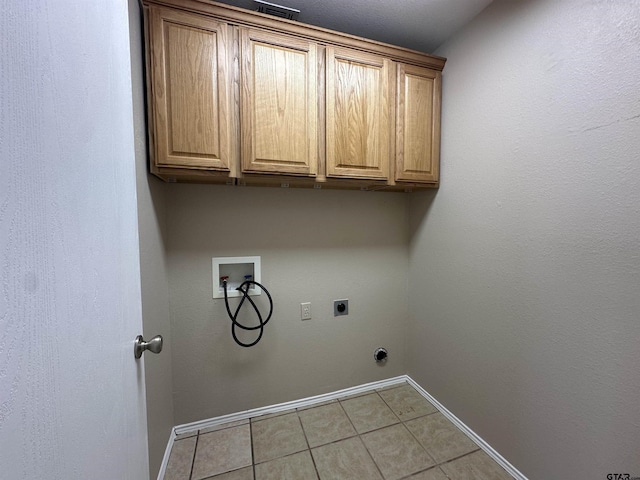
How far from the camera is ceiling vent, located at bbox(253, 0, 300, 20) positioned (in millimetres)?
1313

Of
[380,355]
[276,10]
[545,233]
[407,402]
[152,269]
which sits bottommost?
[407,402]

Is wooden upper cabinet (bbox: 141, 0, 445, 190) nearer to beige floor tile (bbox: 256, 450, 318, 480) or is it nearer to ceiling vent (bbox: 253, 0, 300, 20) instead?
ceiling vent (bbox: 253, 0, 300, 20)

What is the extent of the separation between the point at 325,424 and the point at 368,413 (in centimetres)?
32

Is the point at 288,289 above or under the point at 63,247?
under

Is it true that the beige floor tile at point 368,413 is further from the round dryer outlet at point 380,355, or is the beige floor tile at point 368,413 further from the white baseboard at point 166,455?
the white baseboard at point 166,455

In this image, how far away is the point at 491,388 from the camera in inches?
55.3

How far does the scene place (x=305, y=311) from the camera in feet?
5.90

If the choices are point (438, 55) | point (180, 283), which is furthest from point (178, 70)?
point (438, 55)

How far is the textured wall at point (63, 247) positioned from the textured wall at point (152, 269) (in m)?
0.50

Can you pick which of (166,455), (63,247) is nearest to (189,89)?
(63,247)

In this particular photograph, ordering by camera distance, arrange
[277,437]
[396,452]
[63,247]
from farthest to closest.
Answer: [277,437], [396,452], [63,247]

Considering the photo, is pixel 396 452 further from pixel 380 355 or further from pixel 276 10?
pixel 276 10

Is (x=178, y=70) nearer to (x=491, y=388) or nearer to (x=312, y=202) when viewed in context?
(x=312, y=202)

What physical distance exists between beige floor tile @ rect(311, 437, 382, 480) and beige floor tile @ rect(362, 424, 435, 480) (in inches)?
1.9
